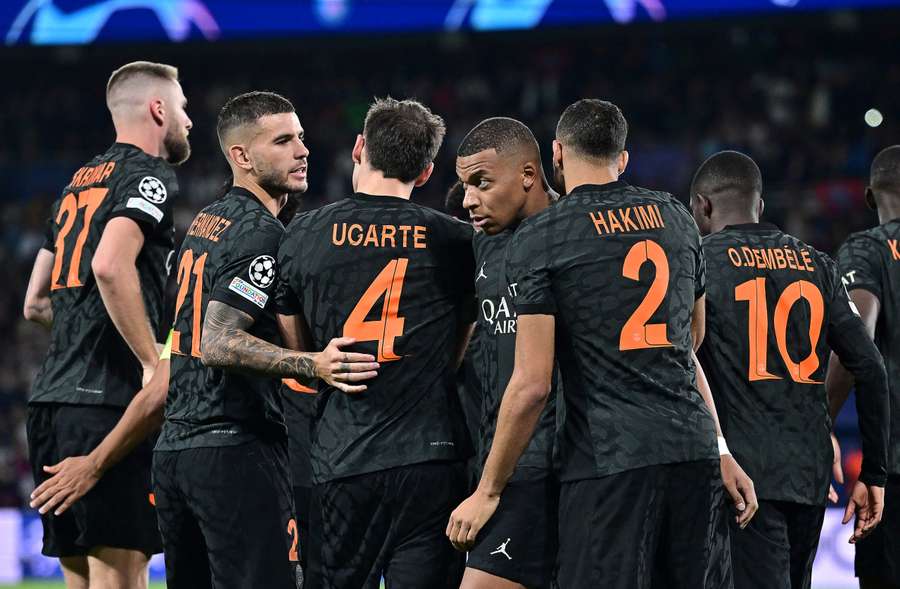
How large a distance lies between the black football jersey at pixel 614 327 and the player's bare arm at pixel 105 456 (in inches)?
78.9

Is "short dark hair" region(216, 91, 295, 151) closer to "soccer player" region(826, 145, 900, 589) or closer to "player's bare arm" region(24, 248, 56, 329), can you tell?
"player's bare arm" region(24, 248, 56, 329)

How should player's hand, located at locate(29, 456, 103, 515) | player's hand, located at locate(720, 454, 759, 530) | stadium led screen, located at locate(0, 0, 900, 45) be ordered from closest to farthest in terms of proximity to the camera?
player's hand, located at locate(720, 454, 759, 530) → player's hand, located at locate(29, 456, 103, 515) → stadium led screen, located at locate(0, 0, 900, 45)

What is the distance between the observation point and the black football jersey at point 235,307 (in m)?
4.91

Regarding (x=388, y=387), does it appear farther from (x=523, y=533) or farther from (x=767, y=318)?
(x=767, y=318)

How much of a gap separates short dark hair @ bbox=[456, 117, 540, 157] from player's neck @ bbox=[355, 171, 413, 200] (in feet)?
0.92

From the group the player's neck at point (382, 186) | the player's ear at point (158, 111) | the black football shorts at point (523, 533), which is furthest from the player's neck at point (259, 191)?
the black football shorts at point (523, 533)

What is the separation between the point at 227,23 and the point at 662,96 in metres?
7.92

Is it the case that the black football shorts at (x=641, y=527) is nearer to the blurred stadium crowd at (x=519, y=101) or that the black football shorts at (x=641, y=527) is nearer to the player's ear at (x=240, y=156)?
the player's ear at (x=240, y=156)

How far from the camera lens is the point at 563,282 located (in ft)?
14.6

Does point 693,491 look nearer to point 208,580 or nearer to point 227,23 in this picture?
point 208,580

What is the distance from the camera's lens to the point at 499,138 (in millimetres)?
4945

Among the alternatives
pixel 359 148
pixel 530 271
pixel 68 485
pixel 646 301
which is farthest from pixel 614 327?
pixel 68 485

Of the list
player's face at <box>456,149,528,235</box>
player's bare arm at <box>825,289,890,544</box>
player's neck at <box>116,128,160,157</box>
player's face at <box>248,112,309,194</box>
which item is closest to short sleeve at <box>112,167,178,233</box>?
player's neck at <box>116,128,160,157</box>

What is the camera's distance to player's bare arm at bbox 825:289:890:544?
5492mm
